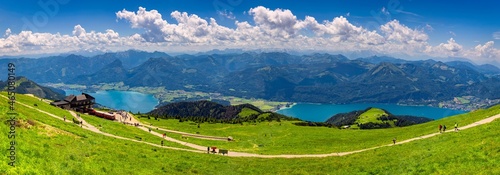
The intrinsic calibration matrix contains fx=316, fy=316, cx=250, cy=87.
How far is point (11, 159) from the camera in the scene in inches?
813

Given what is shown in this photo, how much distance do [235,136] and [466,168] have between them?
64133mm

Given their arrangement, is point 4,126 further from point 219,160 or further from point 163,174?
point 219,160

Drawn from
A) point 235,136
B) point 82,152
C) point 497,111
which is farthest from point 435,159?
point 235,136

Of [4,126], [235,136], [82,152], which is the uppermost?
[4,126]

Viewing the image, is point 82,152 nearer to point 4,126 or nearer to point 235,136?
point 4,126

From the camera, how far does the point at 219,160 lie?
45344 millimetres

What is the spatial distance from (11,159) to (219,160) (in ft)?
91.0

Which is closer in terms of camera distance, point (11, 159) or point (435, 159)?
point (11, 159)

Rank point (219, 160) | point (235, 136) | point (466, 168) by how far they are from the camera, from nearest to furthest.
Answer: point (466, 168) → point (219, 160) → point (235, 136)

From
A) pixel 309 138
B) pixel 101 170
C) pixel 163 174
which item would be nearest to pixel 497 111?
pixel 309 138

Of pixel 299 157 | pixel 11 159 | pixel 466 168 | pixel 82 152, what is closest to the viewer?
pixel 11 159

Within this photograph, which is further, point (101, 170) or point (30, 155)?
point (101, 170)

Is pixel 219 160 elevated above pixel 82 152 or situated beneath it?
situated beneath

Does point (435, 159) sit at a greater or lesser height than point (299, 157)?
greater
